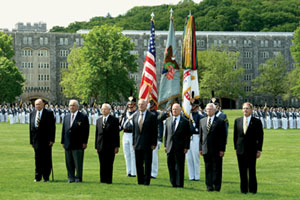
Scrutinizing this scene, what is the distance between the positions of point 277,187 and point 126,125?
4.21 metres

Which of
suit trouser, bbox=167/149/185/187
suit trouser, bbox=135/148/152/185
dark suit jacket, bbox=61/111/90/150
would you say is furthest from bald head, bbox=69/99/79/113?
suit trouser, bbox=167/149/185/187

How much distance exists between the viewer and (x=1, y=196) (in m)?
12.9

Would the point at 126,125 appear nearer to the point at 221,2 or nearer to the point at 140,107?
the point at 140,107

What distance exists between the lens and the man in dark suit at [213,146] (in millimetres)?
14000

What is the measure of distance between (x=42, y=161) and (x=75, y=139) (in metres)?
1.05

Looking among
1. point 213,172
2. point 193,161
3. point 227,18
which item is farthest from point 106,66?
point 227,18

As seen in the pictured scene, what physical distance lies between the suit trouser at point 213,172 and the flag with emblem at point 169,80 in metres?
8.16

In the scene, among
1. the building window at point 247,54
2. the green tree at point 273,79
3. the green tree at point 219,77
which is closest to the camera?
the green tree at point 219,77

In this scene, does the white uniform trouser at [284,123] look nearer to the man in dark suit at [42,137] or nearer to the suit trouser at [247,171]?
the man in dark suit at [42,137]

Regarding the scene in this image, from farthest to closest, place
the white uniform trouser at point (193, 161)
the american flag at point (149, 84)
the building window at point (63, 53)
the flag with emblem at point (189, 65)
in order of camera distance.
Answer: the building window at point (63, 53), the american flag at point (149, 84), the flag with emblem at point (189, 65), the white uniform trouser at point (193, 161)

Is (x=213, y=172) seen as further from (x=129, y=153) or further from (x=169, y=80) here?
(x=169, y=80)

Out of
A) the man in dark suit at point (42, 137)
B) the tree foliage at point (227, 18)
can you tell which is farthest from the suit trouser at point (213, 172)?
the tree foliage at point (227, 18)

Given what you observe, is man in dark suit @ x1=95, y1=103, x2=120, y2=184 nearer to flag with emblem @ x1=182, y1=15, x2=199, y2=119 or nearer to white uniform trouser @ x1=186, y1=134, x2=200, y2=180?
white uniform trouser @ x1=186, y1=134, x2=200, y2=180

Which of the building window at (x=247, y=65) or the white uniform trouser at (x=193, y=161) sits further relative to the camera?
the building window at (x=247, y=65)
